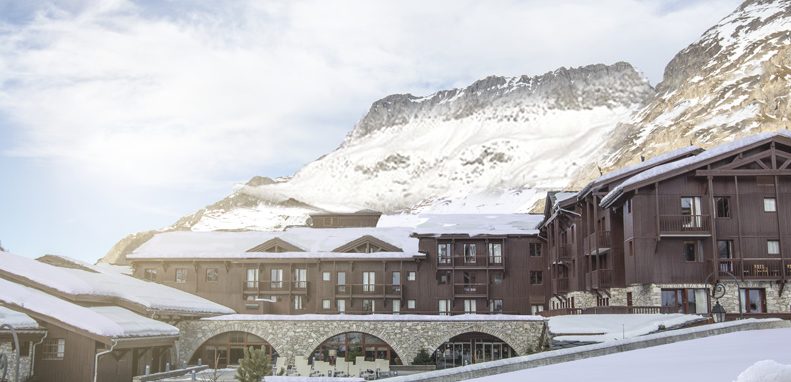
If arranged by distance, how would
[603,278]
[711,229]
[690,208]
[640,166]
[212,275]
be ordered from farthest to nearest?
[212,275] < [640,166] < [603,278] < [690,208] < [711,229]

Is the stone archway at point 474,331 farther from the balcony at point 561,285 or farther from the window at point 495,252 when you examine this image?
the window at point 495,252

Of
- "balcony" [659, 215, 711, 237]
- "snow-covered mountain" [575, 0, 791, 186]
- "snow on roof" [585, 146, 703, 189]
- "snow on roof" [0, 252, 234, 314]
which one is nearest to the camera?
"balcony" [659, 215, 711, 237]

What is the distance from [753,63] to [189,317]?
379ft

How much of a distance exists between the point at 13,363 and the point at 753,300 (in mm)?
29516

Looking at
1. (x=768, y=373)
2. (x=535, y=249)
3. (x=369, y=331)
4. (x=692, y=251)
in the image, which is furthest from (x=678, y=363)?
(x=535, y=249)

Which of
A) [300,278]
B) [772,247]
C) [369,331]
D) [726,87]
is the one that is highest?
[726,87]

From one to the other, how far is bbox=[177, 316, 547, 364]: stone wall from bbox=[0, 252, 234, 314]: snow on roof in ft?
5.13

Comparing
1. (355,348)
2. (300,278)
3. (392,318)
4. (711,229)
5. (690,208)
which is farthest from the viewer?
(300,278)

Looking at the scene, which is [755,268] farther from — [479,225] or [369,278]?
[369,278]

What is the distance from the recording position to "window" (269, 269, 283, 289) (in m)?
55.1

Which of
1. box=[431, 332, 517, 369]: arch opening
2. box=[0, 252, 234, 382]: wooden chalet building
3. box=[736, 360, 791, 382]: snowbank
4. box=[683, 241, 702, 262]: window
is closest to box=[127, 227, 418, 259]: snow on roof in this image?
box=[431, 332, 517, 369]: arch opening

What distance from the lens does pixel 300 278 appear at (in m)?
55.2

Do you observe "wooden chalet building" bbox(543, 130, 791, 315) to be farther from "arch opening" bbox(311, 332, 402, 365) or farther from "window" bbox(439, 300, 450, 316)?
"window" bbox(439, 300, 450, 316)

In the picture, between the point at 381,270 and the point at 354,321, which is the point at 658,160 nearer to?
the point at 354,321
